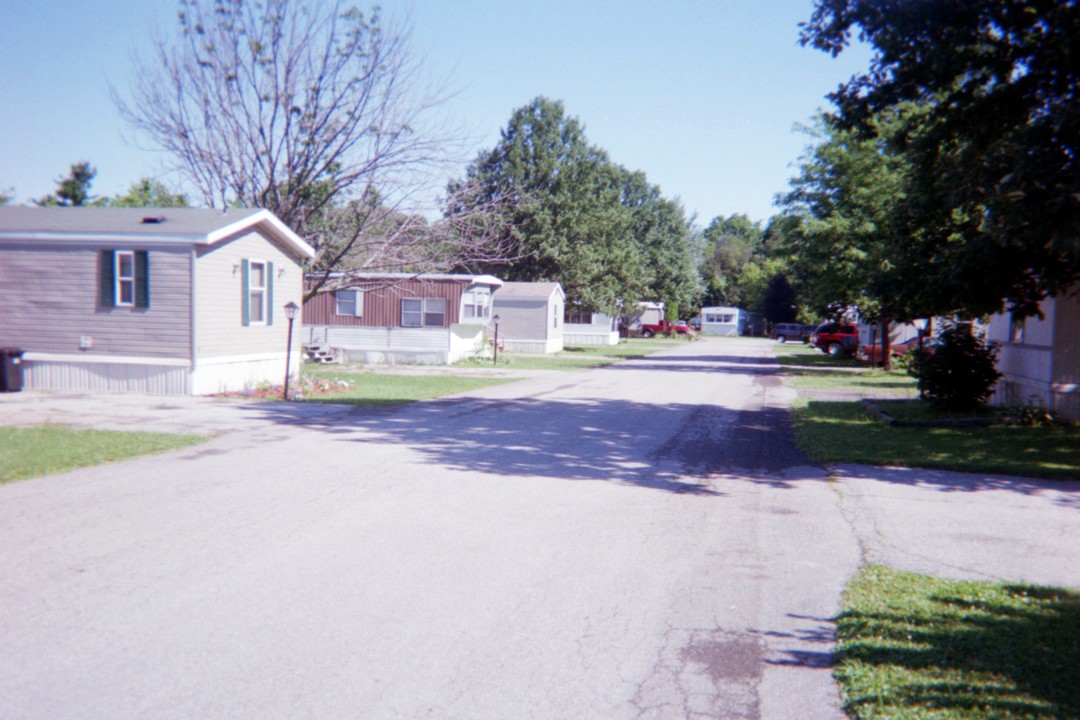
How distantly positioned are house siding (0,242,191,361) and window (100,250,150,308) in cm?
12

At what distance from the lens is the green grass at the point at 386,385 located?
713 inches

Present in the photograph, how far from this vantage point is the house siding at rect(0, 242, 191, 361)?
17.2m

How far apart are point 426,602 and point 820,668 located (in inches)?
93.3

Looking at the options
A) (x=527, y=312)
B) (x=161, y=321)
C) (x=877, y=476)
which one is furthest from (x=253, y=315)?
(x=527, y=312)

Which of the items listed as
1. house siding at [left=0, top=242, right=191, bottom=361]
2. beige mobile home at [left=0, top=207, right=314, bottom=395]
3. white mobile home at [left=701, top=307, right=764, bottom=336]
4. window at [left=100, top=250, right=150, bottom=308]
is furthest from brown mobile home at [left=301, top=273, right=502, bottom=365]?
white mobile home at [left=701, top=307, right=764, bottom=336]

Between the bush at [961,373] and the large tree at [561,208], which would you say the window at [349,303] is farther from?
the bush at [961,373]

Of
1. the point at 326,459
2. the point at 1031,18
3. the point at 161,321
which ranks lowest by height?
the point at 326,459

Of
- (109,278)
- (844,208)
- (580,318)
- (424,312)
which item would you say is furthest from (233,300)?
(580,318)

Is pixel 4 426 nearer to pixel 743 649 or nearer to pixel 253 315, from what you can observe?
pixel 253 315

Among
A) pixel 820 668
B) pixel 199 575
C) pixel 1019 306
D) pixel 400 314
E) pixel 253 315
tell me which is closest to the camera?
pixel 820 668

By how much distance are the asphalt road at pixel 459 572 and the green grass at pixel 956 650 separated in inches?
9.0

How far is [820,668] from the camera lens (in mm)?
4613

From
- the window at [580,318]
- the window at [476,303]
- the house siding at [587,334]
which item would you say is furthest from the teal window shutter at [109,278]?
the window at [580,318]

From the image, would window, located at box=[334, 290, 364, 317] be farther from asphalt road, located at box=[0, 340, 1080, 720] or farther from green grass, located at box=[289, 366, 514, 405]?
asphalt road, located at box=[0, 340, 1080, 720]
